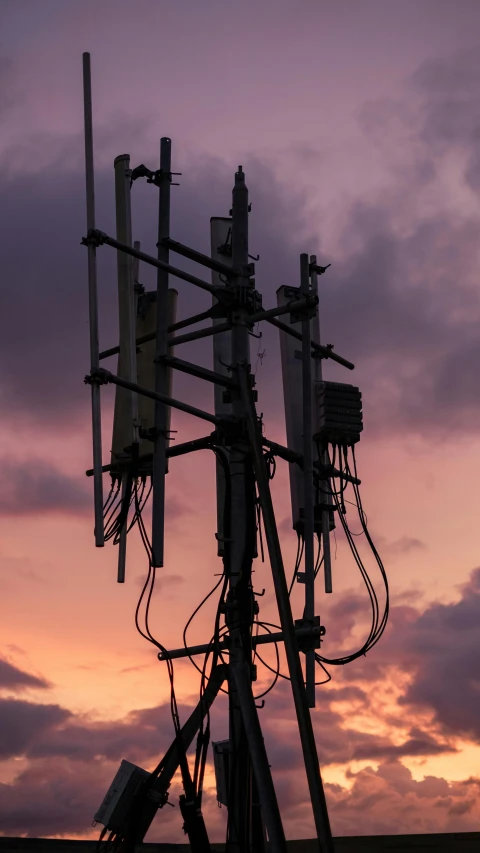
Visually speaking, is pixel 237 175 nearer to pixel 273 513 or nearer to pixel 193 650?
pixel 273 513

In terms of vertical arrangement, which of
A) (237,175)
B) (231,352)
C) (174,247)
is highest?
(237,175)

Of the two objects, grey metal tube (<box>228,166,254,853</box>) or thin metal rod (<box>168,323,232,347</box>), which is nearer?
grey metal tube (<box>228,166,254,853</box>)

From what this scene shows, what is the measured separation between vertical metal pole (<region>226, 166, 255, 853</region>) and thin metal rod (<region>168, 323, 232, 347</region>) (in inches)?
6.1

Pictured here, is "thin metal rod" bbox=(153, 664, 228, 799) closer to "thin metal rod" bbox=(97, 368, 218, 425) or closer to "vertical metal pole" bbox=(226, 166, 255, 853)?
"vertical metal pole" bbox=(226, 166, 255, 853)

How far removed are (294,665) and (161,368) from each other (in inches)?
197

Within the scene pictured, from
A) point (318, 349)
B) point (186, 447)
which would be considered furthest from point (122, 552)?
point (318, 349)

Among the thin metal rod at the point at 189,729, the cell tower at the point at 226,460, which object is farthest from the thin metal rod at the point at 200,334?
the thin metal rod at the point at 189,729

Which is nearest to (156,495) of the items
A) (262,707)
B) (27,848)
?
(262,707)

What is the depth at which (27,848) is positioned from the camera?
19859mm

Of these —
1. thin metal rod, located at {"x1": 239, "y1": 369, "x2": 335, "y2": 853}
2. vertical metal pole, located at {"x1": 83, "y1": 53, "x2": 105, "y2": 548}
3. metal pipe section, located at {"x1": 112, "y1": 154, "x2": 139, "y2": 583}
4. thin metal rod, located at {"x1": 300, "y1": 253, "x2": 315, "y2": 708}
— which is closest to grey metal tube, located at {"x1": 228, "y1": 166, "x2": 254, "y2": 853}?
thin metal rod, located at {"x1": 300, "y1": 253, "x2": 315, "y2": 708}

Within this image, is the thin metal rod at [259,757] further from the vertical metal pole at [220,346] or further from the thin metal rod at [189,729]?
the vertical metal pole at [220,346]

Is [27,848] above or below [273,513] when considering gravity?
below

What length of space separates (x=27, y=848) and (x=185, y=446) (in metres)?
7.87

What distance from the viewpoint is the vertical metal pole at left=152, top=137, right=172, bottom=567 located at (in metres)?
16.5
